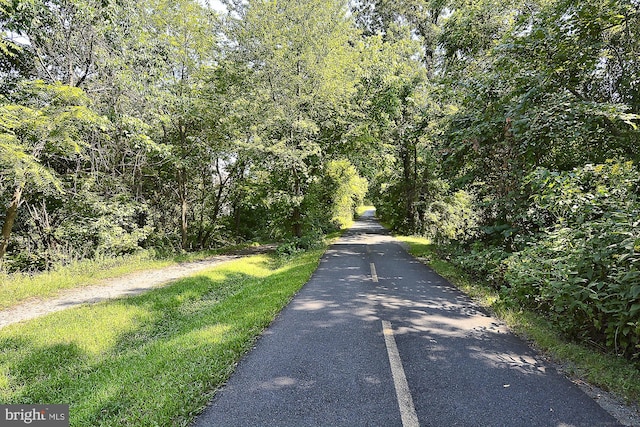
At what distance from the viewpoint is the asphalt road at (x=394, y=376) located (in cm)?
273

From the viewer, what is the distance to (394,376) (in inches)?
133

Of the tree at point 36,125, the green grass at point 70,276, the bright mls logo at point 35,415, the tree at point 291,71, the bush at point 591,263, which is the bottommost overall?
the bright mls logo at point 35,415

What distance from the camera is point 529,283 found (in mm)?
5211

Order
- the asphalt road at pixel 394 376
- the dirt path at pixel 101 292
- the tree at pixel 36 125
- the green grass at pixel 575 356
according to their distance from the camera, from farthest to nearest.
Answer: the tree at pixel 36 125 < the dirt path at pixel 101 292 < the green grass at pixel 575 356 < the asphalt road at pixel 394 376

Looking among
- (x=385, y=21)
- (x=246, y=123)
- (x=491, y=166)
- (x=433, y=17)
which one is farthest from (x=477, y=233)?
(x=385, y=21)

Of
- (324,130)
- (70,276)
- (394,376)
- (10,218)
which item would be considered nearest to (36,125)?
(10,218)

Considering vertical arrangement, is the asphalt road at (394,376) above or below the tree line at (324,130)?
below

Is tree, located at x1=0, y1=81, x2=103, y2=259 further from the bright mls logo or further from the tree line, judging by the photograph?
the bright mls logo

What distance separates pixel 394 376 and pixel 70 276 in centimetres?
943

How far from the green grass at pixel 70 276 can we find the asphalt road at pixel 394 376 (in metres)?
6.32

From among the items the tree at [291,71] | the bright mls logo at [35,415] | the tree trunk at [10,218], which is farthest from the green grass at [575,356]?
the tree trunk at [10,218]

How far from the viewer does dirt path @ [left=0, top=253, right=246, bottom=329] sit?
20.5 feet

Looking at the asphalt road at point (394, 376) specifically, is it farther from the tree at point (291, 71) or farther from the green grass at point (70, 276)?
the tree at point (291, 71)

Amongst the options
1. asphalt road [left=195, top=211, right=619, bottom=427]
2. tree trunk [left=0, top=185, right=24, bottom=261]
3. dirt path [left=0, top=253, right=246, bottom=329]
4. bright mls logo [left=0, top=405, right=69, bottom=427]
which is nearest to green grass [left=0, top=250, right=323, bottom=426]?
bright mls logo [left=0, top=405, right=69, bottom=427]
